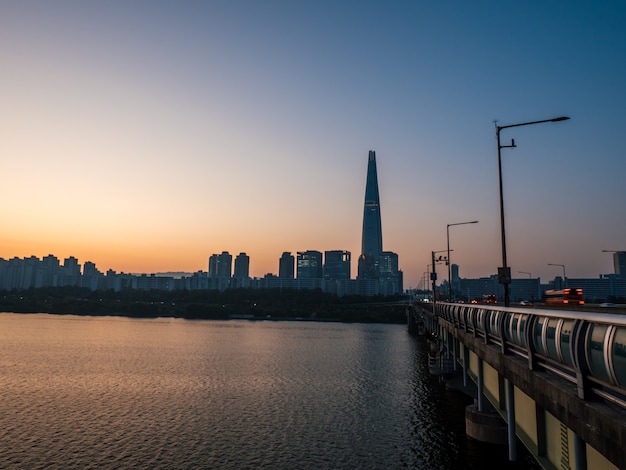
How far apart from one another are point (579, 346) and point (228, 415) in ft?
121

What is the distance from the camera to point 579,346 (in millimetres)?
8609

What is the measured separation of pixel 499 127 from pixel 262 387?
130 feet

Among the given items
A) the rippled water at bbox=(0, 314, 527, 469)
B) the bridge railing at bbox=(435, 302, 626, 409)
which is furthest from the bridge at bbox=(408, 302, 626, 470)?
the rippled water at bbox=(0, 314, 527, 469)

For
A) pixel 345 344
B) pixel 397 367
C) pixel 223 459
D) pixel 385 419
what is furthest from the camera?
pixel 345 344

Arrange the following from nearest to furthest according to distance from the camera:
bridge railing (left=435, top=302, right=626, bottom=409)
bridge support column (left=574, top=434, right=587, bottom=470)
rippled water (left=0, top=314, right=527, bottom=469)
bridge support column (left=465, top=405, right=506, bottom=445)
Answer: bridge railing (left=435, top=302, right=626, bottom=409), bridge support column (left=574, top=434, right=587, bottom=470), bridge support column (left=465, top=405, right=506, bottom=445), rippled water (left=0, top=314, right=527, bottom=469)

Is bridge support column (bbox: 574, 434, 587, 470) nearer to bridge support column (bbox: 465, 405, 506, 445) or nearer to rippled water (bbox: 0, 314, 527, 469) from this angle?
rippled water (bbox: 0, 314, 527, 469)

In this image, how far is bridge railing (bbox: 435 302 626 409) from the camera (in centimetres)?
741

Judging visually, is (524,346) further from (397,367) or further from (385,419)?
(397,367)

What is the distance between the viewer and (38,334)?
118 m

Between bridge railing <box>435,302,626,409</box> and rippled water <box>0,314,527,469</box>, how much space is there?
17.1 metres

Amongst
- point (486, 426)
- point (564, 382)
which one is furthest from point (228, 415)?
point (564, 382)

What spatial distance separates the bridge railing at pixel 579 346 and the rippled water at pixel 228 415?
1705cm

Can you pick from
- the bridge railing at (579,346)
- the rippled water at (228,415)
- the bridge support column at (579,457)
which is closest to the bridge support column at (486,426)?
the rippled water at (228,415)

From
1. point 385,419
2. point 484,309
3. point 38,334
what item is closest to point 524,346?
point 484,309
